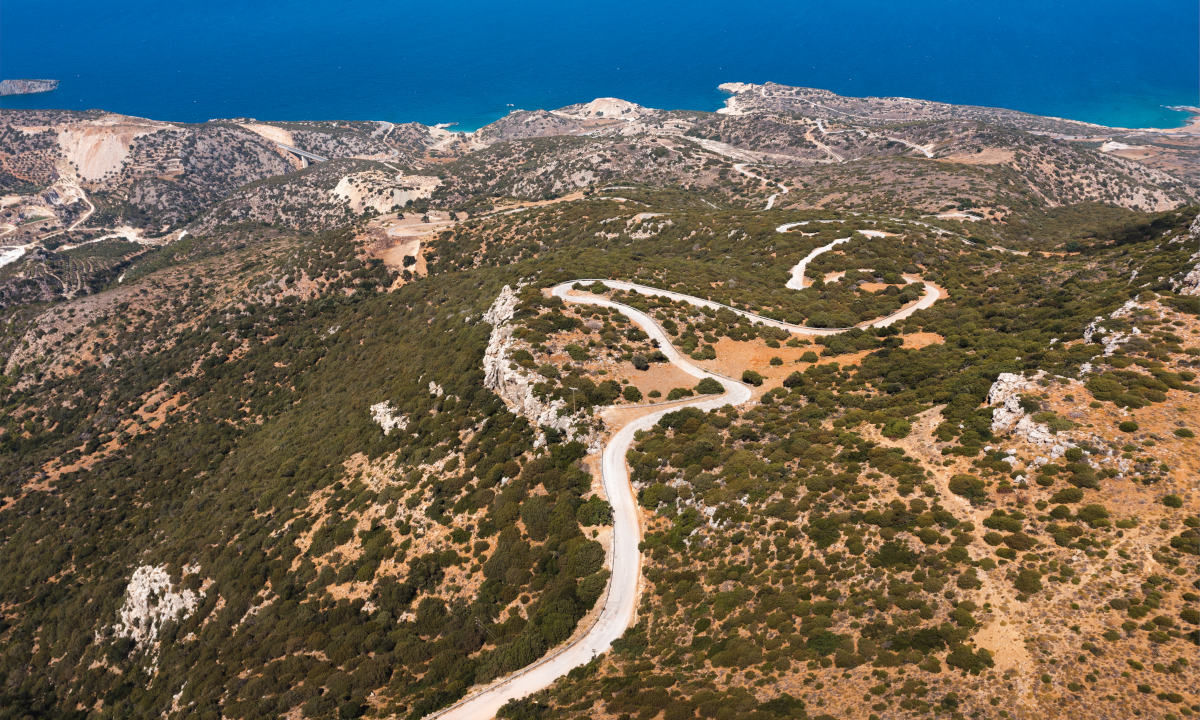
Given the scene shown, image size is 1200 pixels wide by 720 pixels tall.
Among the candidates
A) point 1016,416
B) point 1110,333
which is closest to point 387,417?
point 1016,416

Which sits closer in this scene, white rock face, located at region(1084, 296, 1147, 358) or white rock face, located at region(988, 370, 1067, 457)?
white rock face, located at region(988, 370, 1067, 457)

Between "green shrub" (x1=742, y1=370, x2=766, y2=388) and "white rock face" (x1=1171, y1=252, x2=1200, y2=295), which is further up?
"white rock face" (x1=1171, y1=252, x2=1200, y2=295)

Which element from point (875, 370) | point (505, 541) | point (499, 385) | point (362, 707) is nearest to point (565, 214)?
point (499, 385)

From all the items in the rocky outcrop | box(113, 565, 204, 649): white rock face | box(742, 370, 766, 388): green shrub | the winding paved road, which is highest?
the rocky outcrop

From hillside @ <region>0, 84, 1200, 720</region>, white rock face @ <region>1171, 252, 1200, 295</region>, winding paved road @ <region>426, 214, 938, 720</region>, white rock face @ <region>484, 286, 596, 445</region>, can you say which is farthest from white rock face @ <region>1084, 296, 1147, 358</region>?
white rock face @ <region>484, 286, 596, 445</region>

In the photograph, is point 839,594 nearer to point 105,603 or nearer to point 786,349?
point 786,349

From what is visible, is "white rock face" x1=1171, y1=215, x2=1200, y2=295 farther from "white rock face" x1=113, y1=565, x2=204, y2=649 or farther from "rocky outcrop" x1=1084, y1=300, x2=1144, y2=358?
"white rock face" x1=113, y1=565, x2=204, y2=649

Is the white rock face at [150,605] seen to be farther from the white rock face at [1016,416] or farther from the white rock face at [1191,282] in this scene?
the white rock face at [1191,282]
